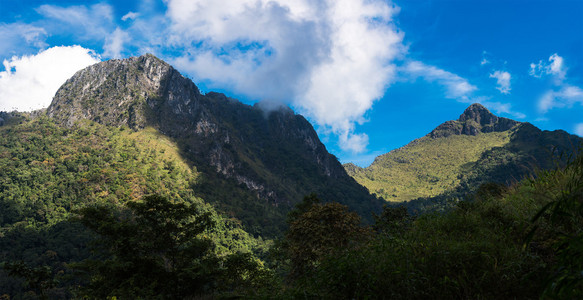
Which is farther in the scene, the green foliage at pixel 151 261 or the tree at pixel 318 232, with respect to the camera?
the tree at pixel 318 232

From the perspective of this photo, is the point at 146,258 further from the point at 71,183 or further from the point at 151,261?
the point at 71,183

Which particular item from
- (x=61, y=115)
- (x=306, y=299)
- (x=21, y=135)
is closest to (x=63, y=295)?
(x=306, y=299)

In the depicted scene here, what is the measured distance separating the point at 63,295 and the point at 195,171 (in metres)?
107

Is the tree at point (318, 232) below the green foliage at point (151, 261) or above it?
above

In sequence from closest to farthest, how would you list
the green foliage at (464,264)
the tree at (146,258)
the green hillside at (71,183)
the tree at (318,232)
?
the green foliage at (464,264) < the tree at (146,258) < the tree at (318,232) < the green hillside at (71,183)

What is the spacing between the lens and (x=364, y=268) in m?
5.31

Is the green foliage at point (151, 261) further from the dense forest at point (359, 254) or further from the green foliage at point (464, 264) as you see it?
the green foliage at point (464, 264)

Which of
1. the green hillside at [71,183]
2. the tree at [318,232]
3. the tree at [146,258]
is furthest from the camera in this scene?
the green hillside at [71,183]

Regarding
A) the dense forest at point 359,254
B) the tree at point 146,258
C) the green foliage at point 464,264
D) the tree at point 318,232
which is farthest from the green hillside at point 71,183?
the green foliage at point 464,264

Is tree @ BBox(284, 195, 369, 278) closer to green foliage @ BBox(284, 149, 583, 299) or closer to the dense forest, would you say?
the dense forest

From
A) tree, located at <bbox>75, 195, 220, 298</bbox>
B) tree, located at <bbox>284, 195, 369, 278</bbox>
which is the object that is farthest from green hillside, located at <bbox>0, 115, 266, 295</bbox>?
tree, located at <bbox>284, 195, 369, 278</bbox>

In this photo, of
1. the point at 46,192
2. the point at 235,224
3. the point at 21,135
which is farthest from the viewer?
the point at 21,135

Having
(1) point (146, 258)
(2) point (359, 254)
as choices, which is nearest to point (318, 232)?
(2) point (359, 254)

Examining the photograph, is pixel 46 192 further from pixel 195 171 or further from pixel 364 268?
pixel 364 268
